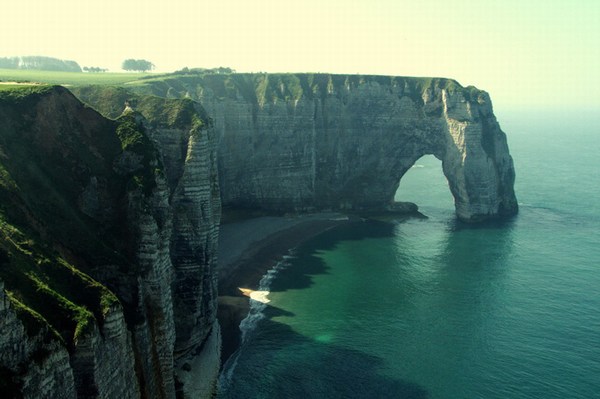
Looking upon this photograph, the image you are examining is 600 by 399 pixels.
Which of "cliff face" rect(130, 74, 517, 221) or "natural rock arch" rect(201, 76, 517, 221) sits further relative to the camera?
"natural rock arch" rect(201, 76, 517, 221)

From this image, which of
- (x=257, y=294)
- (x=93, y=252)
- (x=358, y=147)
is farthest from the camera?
(x=358, y=147)

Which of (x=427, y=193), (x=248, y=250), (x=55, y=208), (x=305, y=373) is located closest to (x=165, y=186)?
(x=55, y=208)

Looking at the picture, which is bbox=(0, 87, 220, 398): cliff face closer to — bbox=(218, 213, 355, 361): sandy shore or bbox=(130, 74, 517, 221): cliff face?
bbox=(218, 213, 355, 361): sandy shore

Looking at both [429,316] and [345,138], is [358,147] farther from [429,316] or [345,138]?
[429,316]

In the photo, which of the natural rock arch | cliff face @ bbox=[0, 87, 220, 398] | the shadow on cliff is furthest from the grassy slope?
the natural rock arch

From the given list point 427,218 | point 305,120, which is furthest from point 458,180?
point 305,120

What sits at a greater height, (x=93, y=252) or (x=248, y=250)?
A: (x=93, y=252)

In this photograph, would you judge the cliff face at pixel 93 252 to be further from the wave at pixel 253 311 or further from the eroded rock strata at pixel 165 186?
the wave at pixel 253 311

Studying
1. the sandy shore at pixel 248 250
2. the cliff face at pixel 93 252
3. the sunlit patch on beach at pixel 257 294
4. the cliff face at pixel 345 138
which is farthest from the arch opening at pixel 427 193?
the cliff face at pixel 93 252
